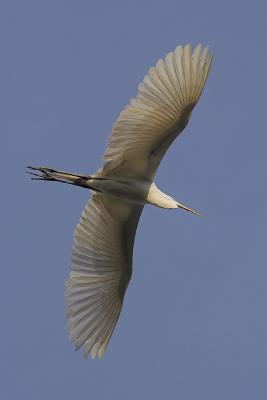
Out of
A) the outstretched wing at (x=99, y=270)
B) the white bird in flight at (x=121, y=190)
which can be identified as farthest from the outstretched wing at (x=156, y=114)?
the outstretched wing at (x=99, y=270)

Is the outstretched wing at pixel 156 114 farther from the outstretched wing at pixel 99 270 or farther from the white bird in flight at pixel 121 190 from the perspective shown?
the outstretched wing at pixel 99 270

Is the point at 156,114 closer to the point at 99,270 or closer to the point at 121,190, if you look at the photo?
the point at 121,190

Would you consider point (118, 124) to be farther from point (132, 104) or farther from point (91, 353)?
point (91, 353)

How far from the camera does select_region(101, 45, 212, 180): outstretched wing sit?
39.2ft

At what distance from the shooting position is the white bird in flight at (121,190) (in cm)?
1209

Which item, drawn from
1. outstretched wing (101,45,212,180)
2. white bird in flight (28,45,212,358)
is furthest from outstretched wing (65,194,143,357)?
outstretched wing (101,45,212,180)

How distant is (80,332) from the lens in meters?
13.4

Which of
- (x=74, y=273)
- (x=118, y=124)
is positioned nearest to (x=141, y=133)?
(x=118, y=124)

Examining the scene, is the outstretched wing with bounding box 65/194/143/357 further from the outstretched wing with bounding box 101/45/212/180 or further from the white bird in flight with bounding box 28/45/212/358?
the outstretched wing with bounding box 101/45/212/180

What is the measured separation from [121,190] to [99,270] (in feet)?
4.20

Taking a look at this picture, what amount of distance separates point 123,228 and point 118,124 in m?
1.90

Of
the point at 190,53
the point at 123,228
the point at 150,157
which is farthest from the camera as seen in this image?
the point at 123,228

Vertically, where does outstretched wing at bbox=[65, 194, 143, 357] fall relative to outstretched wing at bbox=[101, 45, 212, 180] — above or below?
below

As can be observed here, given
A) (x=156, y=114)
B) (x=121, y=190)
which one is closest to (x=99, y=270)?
(x=121, y=190)
